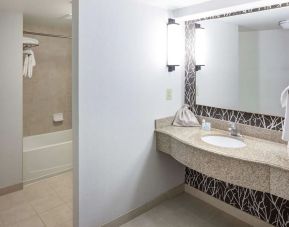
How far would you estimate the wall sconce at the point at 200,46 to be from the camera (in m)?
2.39

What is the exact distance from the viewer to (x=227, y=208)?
2.32 meters

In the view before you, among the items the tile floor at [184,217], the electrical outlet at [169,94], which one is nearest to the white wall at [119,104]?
the electrical outlet at [169,94]

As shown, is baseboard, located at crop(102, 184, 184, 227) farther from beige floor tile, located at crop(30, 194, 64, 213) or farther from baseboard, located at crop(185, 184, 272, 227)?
beige floor tile, located at crop(30, 194, 64, 213)

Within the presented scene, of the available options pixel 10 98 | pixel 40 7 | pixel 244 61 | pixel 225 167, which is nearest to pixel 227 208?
pixel 225 167

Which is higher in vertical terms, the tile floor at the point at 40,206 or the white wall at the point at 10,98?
the white wall at the point at 10,98

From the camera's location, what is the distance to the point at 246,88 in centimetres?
213

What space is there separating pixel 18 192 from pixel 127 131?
5.48 feet

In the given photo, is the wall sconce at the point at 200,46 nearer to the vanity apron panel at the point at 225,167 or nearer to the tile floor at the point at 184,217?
the vanity apron panel at the point at 225,167

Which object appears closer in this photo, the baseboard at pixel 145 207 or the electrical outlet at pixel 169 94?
the baseboard at pixel 145 207

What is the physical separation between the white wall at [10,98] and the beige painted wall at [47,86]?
0.71 meters

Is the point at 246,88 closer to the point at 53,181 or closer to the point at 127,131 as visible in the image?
the point at 127,131

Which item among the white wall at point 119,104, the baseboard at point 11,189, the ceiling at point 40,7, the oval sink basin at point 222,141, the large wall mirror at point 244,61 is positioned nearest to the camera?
the white wall at point 119,104

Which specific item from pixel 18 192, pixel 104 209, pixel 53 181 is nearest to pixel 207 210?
pixel 104 209

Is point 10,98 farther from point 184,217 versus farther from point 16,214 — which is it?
point 184,217
